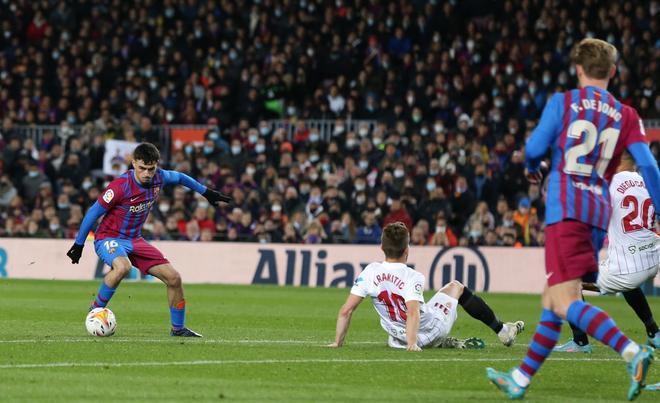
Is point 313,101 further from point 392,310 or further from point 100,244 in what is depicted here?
point 392,310

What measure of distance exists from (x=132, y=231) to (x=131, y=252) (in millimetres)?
256

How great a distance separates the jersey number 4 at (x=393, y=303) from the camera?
440 inches

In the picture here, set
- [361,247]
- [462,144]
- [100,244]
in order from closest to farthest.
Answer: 1. [100,244]
2. [361,247]
3. [462,144]

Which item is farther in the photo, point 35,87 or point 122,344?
point 35,87

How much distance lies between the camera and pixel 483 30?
3036 centimetres

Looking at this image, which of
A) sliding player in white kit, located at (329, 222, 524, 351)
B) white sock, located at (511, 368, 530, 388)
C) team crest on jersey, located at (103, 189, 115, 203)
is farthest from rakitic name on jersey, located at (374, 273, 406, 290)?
team crest on jersey, located at (103, 189, 115, 203)

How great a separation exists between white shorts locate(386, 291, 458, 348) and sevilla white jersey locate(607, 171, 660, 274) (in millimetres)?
1832

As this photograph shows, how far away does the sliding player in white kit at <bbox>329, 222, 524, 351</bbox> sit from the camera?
11031 millimetres

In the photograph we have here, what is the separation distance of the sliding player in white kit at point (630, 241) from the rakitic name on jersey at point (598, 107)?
13.1 feet

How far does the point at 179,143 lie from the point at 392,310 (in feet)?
66.6

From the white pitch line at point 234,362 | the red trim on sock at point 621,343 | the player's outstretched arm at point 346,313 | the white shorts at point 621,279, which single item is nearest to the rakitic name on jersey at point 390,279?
the player's outstretched arm at point 346,313

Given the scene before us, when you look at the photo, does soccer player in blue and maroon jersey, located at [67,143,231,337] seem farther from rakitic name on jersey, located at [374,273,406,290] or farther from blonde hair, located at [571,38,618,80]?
blonde hair, located at [571,38,618,80]

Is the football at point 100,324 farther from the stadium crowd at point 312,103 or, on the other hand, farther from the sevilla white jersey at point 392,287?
the stadium crowd at point 312,103

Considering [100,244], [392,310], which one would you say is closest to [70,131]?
[100,244]
